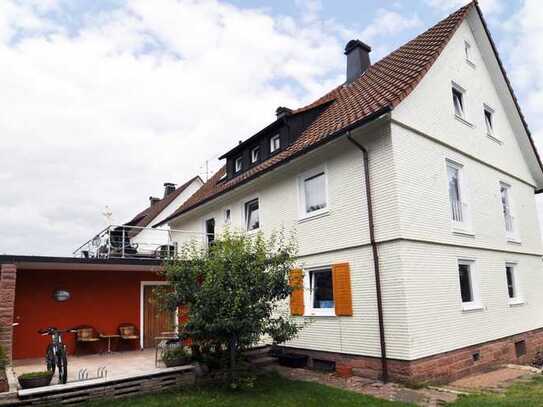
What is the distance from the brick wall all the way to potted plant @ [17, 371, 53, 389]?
136 centimetres

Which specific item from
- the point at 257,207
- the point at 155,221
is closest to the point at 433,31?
the point at 257,207

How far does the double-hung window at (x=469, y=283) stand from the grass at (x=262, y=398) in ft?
15.0

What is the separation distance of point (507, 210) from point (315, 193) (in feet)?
23.2

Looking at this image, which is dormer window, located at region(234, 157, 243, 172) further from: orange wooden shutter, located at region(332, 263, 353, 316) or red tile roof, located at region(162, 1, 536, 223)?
orange wooden shutter, located at region(332, 263, 353, 316)

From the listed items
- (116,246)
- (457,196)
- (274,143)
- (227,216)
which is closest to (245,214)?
(227,216)

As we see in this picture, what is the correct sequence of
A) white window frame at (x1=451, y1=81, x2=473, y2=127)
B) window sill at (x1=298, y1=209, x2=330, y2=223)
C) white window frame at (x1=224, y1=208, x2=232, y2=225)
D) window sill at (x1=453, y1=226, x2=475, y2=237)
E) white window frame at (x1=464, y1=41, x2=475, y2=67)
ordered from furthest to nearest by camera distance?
white window frame at (x1=224, y1=208, x2=232, y2=225), white window frame at (x1=464, y1=41, x2=475, y2=67), white window frame at (x1=451, y1=81, x2=473, y2=127), window sill at (x1=298, y1=209, x2=330, y2=223), window sill at (x1=453, y1=226, x2=475, y2=237)

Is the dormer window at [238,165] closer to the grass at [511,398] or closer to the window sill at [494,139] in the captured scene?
the window sill at [494,139]

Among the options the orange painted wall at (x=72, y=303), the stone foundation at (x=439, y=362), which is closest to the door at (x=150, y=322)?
the orange painted wall at (x=72, y=303)

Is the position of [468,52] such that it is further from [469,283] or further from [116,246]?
[116,246]

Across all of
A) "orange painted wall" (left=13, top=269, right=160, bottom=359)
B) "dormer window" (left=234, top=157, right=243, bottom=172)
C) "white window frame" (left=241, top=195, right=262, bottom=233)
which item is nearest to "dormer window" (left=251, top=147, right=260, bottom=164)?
"dormer window" (left=234, top=157, right=243, bottom=172)

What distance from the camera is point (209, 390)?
828 centimetres

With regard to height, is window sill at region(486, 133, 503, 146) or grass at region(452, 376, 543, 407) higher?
window sill at region(486, 133, 503, 146)

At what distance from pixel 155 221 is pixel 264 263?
19898mm

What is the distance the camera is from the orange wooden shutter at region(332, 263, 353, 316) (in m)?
9.88
